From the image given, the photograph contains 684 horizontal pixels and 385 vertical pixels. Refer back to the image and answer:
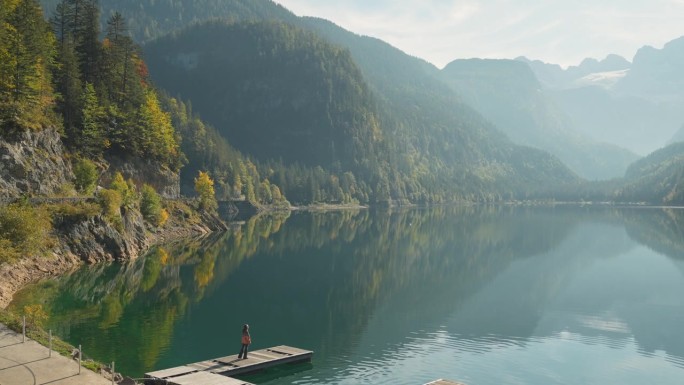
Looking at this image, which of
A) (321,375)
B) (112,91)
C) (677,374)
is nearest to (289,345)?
(321,375)

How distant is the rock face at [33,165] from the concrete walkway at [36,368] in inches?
1925

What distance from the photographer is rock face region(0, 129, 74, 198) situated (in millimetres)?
85062

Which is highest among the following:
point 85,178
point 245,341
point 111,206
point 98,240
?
point 85,178

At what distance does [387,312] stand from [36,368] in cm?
3910

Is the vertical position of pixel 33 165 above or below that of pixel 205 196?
above

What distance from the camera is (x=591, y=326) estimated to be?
65688 millimetres

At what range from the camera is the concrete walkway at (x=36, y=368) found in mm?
33438

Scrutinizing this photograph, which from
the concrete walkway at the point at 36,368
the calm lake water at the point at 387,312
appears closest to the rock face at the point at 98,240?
the calm lake water at the point at 387,312

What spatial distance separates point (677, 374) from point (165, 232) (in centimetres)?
9667

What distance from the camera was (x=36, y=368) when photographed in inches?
1380

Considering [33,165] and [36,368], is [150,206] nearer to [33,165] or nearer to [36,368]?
[33,165]

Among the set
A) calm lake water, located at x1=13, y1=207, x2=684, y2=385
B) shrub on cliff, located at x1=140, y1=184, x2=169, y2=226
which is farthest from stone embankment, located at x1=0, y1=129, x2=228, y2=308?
shrub on cliff, located at x1=140, y1=184, x2=169, y2=226

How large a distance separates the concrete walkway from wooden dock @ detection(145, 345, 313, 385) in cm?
479

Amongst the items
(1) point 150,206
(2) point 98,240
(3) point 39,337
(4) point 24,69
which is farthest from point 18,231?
(1) point 150,206
